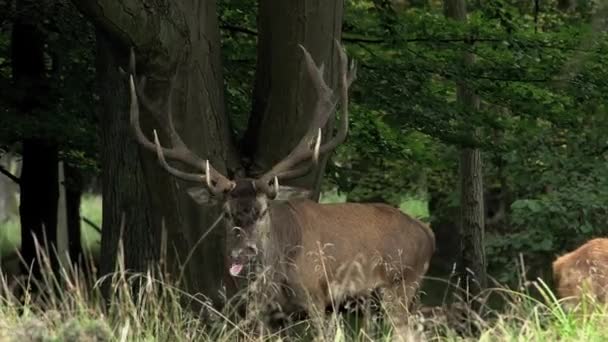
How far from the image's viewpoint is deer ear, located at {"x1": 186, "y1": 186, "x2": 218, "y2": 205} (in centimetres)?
902

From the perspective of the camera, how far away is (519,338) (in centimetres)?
591

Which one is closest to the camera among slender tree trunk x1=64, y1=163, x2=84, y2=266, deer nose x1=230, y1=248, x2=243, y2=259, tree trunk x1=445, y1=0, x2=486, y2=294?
deer nose x1=230, y1=248, x2=243, y2=259

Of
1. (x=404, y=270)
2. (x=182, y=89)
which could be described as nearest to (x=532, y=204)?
(x=404, y=270)

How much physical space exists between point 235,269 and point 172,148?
96 cm

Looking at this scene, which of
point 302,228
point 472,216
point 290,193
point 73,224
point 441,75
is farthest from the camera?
point 73,224

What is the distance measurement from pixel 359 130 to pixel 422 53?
39.2 inches

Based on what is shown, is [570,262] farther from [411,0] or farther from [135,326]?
[411,0]

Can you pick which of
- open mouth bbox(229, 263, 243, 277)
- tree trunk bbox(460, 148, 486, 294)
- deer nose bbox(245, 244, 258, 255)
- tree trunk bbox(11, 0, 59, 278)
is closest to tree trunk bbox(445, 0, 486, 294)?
tree trunk bbox(460, 148, 486, 294)

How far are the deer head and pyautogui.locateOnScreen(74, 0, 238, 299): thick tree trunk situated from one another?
12cm

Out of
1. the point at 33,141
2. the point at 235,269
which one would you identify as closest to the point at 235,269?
the point at 235,269

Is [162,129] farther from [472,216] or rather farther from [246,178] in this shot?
[472,216]

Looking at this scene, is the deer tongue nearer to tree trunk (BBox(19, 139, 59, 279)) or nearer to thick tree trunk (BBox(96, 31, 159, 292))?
thick tree trunk (BBox(96, 31, 159, 292))

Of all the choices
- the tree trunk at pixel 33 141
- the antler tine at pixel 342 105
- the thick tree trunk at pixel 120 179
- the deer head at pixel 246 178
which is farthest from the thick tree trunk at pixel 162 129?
the tree trunk at pixel 33 141

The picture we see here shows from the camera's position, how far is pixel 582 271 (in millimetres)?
8555
